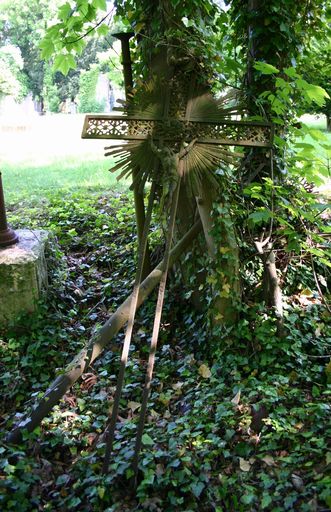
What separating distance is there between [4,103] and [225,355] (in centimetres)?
2161

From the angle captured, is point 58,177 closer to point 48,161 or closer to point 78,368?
point 48,161

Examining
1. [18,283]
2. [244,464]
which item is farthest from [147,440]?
[18,283]

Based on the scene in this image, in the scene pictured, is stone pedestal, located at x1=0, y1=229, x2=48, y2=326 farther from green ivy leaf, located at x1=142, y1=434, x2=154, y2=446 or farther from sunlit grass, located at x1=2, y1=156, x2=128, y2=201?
sunlit grass, located at x1=2, y1=156, x2=128, y2=201

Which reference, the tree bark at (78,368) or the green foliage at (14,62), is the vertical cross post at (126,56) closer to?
the tree bark at (78,368)

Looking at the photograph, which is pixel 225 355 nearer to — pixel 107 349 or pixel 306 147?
pixel 107 349

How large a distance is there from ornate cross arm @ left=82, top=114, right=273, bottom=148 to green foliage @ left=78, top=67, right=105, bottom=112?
24.7 meters

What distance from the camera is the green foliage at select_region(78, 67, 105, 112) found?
26.7m

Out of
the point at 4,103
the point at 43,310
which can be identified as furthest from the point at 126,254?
the point at 4,103

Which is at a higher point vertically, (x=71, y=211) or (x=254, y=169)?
(x=254, y=169)

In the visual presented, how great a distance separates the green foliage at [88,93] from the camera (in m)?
26.7

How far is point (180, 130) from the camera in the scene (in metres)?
2.90

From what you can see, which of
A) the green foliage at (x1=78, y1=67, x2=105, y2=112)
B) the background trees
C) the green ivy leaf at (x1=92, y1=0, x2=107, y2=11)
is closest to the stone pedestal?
the green ivy leaf at (x1=92, y1=0, x2=107, y2=11)

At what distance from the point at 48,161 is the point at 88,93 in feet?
60.6

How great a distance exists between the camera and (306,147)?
3.03 m
